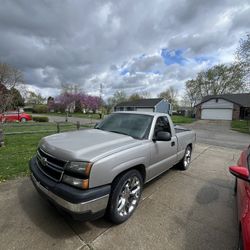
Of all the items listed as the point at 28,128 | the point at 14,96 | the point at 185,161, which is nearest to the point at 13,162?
the point at 185,161

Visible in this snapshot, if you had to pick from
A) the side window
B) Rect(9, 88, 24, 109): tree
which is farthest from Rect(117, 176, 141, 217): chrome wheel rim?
Rect(9, 88, 24, 109): tree

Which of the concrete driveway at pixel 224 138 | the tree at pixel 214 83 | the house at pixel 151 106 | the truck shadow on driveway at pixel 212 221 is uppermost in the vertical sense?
the tree at pixel 214 83

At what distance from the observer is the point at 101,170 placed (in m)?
2.11

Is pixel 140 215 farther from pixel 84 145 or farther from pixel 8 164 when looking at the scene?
pixel 8 164

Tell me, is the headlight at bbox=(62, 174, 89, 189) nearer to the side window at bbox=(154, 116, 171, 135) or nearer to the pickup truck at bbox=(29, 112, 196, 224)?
the pickup truck at bbox=(29, 112, 196, 224)

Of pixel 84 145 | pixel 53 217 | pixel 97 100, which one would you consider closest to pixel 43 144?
pixel 84 145

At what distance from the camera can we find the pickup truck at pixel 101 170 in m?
2.03

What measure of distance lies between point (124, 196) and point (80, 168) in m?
0.99

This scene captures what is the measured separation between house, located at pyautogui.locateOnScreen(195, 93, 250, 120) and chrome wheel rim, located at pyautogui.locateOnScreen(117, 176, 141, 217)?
35.2 meters

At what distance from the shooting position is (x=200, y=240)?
90.3 inches

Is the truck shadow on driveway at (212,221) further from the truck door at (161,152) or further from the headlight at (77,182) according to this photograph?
the headlight at (77,182)

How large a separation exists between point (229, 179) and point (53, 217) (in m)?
4.42

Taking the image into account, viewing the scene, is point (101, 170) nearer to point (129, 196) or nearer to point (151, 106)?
point (129, 196)

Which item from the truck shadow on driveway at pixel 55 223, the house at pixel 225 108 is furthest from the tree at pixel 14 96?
the house at pixel 225 108
